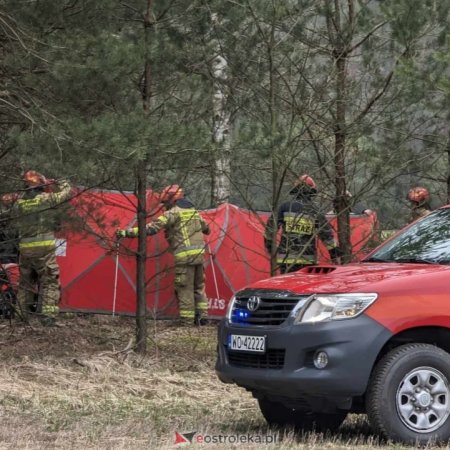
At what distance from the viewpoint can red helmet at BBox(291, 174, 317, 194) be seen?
10992 millimetres

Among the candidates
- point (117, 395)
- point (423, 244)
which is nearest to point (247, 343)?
point (423, 244)

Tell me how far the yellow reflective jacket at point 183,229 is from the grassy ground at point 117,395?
1.12m

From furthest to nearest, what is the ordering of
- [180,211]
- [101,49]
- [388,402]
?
Answer: 1. [180,211]
2. [101,49]
3. [388,402]

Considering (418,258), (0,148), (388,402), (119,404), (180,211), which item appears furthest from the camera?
(180,211)

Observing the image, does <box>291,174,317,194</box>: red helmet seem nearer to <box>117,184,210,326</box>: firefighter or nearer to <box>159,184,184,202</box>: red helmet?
<box>159,184,184,202</box>: red helmet

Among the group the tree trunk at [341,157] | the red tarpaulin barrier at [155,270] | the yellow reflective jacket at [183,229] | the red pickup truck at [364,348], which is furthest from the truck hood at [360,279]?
the red tarpaulin barrier at [155,270]

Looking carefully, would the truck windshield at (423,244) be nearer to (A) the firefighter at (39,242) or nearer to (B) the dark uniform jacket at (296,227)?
(B) the dark uniform jacket at (296,227)

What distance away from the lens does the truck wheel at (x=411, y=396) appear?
6633 mm

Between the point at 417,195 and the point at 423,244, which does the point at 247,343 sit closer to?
the point at 423,244

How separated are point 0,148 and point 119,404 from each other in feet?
10.3

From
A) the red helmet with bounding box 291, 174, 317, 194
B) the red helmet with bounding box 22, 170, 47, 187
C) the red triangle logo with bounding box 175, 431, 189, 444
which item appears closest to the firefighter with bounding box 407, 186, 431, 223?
the red helmet with bounding box 291, 174, 317, 194

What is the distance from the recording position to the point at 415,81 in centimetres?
1084

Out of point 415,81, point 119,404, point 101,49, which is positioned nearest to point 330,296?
point 119,404

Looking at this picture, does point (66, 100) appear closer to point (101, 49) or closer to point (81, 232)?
point (101, 49)
